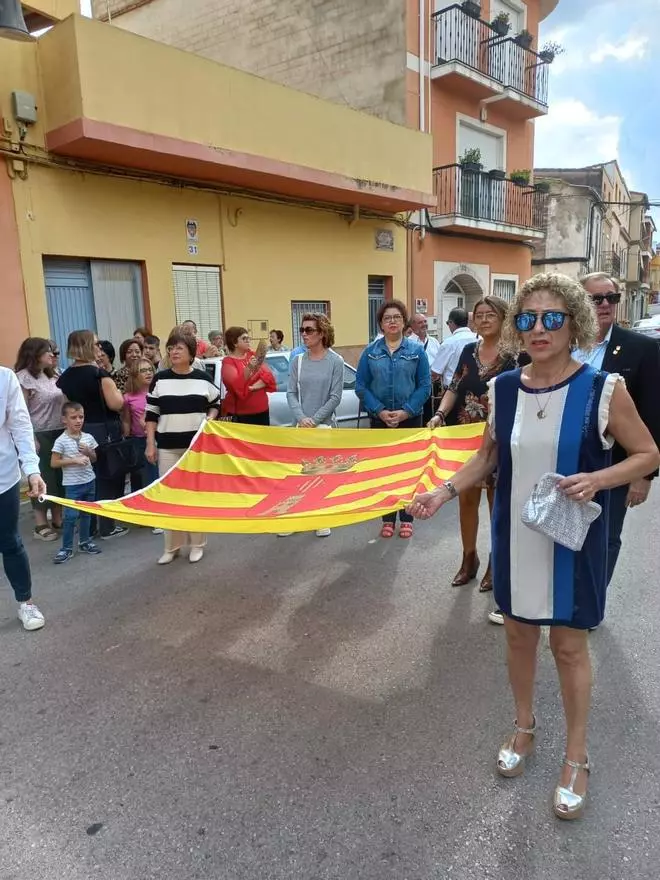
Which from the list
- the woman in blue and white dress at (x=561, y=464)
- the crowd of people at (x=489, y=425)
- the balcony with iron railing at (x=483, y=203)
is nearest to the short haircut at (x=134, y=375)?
the crowd of people at (x=489, y=425)

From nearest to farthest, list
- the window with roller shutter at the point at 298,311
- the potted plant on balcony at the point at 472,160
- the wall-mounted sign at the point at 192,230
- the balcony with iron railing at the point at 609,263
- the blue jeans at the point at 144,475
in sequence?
the blue jeans at the point at 144,475
the wall-mounted sign at the point at 192,230
the window with roller shutter at the point at 298,311
the potted plant on balcony at the point at 472,160
the balcony with iron railing at the point at 609,263

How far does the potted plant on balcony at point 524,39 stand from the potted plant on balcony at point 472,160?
10.9 feet

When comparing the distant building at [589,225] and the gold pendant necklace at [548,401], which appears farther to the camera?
the distant building at [589,225]

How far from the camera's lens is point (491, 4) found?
16172 mm

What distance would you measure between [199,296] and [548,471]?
9177 mm

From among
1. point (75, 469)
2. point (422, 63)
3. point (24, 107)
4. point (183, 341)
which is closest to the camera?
point (183, 341)

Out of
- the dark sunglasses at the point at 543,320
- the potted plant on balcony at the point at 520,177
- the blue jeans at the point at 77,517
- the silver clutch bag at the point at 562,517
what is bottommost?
the blue jeans at the point at 77,517

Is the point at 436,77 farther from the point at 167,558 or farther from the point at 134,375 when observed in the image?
the point at 167,558

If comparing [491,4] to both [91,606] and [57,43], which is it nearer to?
[57,43]

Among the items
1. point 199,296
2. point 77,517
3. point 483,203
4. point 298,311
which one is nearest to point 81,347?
point 77,517

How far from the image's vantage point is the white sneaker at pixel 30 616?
388 centimetres

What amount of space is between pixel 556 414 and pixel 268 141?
964 cm

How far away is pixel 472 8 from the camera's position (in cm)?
1482

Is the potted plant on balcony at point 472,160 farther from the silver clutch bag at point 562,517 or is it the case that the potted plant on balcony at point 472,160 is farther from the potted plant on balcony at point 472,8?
the silver clutch bag at point 562,517
